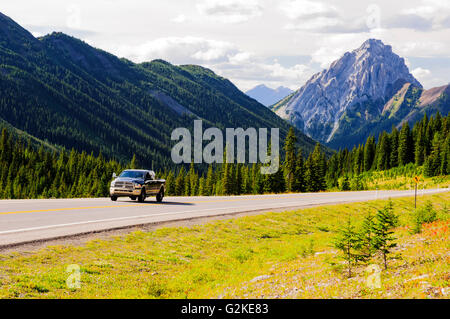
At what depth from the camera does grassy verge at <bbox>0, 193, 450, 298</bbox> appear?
8.42 metres

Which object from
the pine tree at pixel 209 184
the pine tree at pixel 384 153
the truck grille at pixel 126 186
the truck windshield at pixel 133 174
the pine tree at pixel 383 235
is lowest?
the pine tree at pixel 209 184

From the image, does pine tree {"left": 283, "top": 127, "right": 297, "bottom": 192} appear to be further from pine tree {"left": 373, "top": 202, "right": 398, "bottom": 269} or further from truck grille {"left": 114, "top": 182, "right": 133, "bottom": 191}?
pine tree {"left": 373, "top": 202, "right": 398, "bottom": 269}

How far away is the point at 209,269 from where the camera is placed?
1204 cm

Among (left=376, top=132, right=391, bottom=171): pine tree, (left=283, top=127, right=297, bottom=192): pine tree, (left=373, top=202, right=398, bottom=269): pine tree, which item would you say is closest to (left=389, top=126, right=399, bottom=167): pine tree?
(left=376, top=132, right=391, bottom=171): pine tree

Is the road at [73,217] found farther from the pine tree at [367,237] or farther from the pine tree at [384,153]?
the pine tree at [384,153]

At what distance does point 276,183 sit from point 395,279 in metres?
60.2

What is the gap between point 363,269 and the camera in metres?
10.1

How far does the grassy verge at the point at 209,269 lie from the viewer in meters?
8.42

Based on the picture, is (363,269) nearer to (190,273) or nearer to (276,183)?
(190,273)

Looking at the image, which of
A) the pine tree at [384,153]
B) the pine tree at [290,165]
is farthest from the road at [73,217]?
the pine tree at [384,153]

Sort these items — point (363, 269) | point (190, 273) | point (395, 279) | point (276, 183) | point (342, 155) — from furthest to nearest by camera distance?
1. point (342, 155)
2. point (276, 183)
3. point (190, 273)
4. point (363, 269)
5. point (395, 279)

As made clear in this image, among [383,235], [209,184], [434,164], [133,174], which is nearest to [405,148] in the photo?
[434,164]

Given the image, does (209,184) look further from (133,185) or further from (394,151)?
(133,185)
